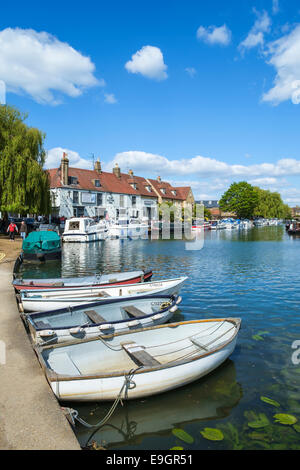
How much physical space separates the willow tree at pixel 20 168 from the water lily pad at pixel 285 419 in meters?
31.2

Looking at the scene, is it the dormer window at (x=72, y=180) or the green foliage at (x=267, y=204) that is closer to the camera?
the dormer window at (x=72, y=180)

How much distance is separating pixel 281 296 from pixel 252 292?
129cm

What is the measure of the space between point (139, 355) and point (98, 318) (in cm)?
259

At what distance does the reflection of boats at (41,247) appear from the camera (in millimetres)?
24312

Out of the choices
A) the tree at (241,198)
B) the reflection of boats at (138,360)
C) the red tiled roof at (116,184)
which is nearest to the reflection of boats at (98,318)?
the reflection of boats at (138,360)

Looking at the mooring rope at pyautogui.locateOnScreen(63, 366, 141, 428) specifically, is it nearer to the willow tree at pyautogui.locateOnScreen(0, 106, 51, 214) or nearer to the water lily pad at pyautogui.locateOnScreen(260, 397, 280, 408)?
the water lily pad at pyautogui.locateOnScreen(260, 397, 280, 408)

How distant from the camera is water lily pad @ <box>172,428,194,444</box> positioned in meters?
5.43

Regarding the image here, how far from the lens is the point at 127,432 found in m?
5.64

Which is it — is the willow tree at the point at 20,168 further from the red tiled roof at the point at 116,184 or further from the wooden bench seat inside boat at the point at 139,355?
the wooden bench seat inside boat at the point at 139,355

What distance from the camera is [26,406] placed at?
5074 mm

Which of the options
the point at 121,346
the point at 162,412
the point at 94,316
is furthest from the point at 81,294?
the point at 162,412

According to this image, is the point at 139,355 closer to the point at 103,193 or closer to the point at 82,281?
the point at 82,281

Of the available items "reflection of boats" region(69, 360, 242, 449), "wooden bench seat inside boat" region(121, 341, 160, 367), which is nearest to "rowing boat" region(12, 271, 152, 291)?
"wooden bench seat inside boat" region(121, 341, 160, 367)
